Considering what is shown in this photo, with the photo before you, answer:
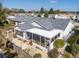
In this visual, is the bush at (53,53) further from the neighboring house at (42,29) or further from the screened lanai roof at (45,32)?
the screened lanai roof at (45,32)

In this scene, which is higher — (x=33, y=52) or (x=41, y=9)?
(x=41, y=9)

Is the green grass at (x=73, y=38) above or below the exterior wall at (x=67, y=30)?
below

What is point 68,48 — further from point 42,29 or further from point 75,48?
point 42,29

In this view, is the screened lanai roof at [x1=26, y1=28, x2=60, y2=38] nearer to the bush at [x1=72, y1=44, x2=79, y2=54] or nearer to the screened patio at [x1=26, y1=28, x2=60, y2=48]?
the screened patio at [x1=26, y1=28, x2=60, y2=48]

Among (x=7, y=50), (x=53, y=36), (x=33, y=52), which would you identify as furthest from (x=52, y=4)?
(x=7, y=50)

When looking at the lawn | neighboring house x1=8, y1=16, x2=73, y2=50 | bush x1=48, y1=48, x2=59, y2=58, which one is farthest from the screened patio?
the lawn

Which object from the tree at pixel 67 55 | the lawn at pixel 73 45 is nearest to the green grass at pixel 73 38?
the lawn at pixel 73 45

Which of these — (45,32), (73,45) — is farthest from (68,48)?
(45,32)

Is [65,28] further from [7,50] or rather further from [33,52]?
[7,50]
